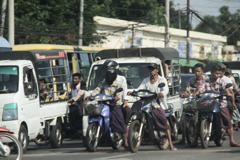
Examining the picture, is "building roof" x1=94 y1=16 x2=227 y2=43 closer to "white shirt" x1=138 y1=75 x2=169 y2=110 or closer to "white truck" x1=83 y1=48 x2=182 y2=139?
"white truck" x1=83 y1=48 x2=182 y2=139

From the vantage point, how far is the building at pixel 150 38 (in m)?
58.2

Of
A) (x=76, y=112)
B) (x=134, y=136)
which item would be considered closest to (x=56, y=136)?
(x=76, y=112)

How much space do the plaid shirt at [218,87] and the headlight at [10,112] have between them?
12.3ft

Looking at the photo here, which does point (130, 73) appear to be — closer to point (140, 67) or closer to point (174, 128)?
point (140, 67)

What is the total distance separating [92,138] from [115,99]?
84cm

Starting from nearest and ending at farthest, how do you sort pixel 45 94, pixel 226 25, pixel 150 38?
pixel 45 94 → pixel 150 38 → pixel 226 25

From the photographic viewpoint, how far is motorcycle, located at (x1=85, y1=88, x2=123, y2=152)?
1257 cm

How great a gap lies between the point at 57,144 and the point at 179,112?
352 cm

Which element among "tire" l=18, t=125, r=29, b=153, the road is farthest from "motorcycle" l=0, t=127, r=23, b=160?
"tire" l=18, t=125, r=29, b=153

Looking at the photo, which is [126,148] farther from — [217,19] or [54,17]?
[217,19]

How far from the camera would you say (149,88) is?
12.8 meters

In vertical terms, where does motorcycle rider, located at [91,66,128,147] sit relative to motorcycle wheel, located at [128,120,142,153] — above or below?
above

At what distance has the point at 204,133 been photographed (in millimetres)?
12977

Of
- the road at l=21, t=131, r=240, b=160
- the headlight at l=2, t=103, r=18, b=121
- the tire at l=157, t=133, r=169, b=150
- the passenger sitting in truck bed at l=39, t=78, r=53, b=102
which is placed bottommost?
the road at l=21, t=131, r=240, b=160
